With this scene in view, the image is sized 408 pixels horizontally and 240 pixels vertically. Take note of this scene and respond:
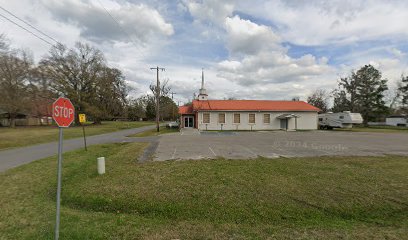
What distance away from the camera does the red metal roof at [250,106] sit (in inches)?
1256

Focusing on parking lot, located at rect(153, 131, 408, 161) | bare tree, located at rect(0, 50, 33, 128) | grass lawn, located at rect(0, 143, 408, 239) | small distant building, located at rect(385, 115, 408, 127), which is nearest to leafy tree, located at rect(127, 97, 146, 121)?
bare tree, located at rect(0, 50, 33, 128)

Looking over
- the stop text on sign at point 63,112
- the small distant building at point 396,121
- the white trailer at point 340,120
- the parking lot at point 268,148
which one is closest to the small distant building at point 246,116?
the white trailer at point 340,120

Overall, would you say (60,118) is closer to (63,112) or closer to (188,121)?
(63,112)

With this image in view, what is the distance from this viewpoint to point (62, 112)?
331cm

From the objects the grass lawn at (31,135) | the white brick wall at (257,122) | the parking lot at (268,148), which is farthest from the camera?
the white brick wall at (257,122)

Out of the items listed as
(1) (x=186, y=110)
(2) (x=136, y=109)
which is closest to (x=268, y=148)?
(1) (x=186, y=110)

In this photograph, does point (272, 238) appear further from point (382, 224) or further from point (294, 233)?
point (382, 224)

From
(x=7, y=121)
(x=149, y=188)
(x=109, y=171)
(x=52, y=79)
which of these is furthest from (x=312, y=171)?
(x=7, y=121)

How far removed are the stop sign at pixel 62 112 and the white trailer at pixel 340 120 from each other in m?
37.4

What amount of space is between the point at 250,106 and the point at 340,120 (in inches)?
559

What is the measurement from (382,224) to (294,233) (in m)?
1.97

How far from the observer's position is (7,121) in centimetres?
4456

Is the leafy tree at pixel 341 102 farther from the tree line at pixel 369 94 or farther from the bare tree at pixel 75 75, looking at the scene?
the bare tree at pixel 75 75

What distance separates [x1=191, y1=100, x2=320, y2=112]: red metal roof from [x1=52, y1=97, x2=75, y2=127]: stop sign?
27.4 meters
